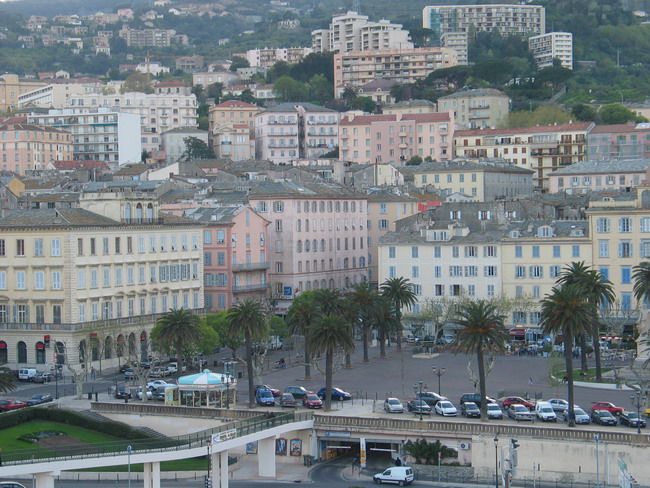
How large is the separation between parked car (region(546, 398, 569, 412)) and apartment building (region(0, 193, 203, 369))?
94.3ft

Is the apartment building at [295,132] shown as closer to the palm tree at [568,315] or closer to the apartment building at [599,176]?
the apartment building at [599,176]

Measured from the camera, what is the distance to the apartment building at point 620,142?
554ft

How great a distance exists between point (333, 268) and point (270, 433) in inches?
2364

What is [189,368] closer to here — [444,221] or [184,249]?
[184,249]

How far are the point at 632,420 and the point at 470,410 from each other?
827 centimetres

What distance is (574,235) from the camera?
10538 cm

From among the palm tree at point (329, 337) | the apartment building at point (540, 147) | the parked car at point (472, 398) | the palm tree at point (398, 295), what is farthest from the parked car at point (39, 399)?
the apartment building at point (540, 147)

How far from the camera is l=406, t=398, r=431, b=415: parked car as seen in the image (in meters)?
71.9

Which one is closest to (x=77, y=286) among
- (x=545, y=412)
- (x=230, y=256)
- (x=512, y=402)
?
(x=230, y=256)

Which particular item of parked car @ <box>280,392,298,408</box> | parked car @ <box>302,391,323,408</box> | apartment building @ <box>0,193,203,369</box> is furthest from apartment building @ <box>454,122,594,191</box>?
parked car @ <box>302,391,323,408</box>

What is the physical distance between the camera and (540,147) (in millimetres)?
171500

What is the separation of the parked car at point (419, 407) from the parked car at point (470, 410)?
6.00ft

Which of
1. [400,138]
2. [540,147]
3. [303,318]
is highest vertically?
[400,138]

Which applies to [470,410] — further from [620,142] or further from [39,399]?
[620,142]
